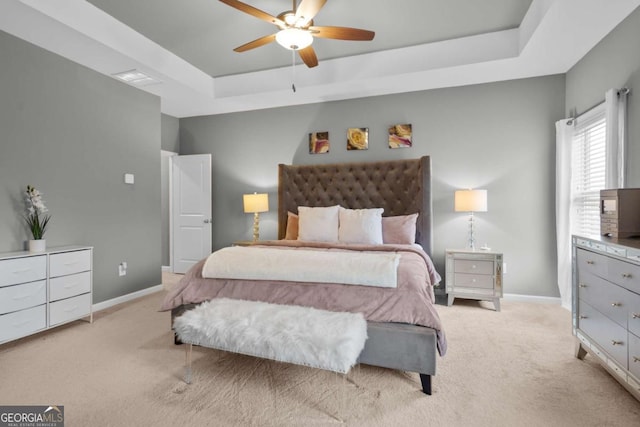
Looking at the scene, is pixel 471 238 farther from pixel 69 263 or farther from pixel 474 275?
pixel 69 263

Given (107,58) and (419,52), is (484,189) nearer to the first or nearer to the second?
(419,52)

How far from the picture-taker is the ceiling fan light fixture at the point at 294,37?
2463 millimetres

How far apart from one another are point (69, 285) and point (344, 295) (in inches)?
101

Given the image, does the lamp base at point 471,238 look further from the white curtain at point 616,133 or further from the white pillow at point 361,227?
the white curtain at point 616,133

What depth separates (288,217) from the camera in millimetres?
4375

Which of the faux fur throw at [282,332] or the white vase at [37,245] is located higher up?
the white vase at [37,245]

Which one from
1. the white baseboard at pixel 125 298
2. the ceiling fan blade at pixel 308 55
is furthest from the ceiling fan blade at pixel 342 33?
the white baseboard at pixel 125 298

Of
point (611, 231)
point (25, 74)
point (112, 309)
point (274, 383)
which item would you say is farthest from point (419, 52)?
point (112, 309)

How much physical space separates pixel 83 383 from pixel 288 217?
9.11ft

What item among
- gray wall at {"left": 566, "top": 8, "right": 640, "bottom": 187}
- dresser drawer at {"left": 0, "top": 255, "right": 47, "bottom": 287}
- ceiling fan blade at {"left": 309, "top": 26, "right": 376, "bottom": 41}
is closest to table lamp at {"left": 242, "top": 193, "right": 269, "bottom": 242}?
dresser drawer at {"left": 0, "top": 255, "right": 47, "bottom": 287}

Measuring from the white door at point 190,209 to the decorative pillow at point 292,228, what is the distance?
1.62m

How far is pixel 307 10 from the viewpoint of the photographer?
229 centimetres

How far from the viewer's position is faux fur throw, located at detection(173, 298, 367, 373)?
5.32 ft

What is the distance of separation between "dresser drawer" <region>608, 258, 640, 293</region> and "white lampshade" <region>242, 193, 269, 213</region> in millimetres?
3670
